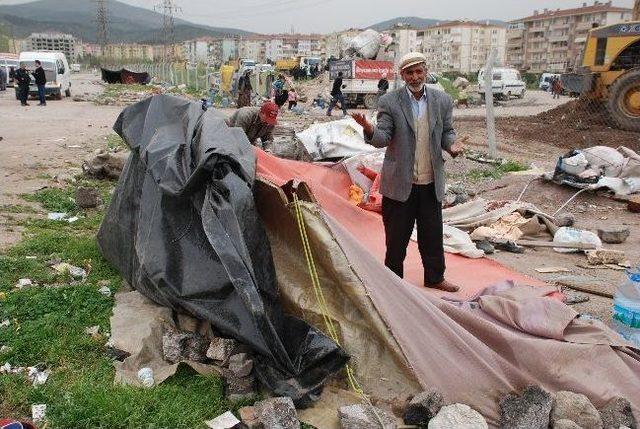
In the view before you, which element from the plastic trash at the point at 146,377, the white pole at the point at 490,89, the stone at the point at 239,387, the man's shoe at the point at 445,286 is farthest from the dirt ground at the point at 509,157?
the plastic trash at the point at 146,377

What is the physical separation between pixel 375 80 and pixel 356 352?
2225cm

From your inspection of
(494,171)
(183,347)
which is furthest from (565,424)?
(494,171)

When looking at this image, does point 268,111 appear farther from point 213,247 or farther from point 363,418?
point 363,418

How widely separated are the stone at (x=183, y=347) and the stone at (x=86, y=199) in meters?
3.84

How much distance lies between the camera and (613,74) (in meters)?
14.3

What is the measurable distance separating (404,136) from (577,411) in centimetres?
201

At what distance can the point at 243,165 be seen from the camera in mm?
3217

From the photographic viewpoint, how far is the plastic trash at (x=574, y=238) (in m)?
5.78

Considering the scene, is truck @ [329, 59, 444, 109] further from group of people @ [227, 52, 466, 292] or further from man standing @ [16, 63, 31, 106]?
group of people @ [227, 52, 466, 292]

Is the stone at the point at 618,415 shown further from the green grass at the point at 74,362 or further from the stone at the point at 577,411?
the green grass at the point at 74,362

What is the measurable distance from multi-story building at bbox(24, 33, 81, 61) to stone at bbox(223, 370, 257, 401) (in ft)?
505

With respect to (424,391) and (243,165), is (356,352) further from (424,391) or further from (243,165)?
(243,165)

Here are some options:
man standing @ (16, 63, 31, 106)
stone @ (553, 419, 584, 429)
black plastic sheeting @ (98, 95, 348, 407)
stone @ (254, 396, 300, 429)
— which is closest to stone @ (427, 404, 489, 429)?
stone @ (553, 419, 584, 429)

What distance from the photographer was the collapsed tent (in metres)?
2.87
